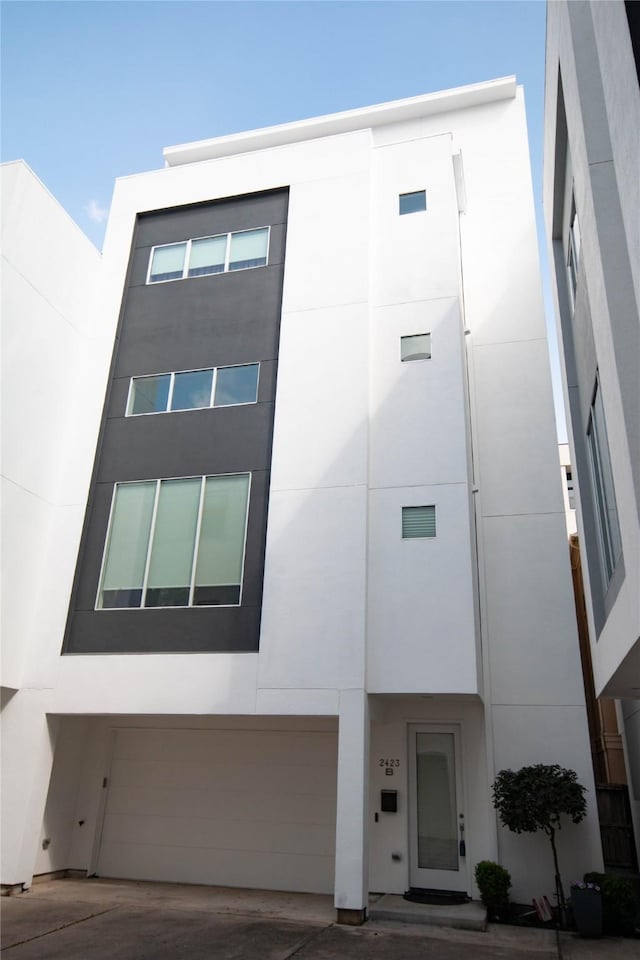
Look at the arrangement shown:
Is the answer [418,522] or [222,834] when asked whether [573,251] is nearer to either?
[418,522]

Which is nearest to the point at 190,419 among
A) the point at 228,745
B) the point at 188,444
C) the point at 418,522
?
the point at 188,444

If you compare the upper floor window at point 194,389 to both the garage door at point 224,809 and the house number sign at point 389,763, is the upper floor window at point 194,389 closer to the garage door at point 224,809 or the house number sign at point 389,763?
the garage door at point 224,809

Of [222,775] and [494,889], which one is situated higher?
[222,775]

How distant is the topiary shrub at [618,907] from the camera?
8.41m

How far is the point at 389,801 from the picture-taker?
10.6 m

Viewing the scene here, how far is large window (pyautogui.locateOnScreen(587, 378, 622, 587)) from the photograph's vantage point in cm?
830

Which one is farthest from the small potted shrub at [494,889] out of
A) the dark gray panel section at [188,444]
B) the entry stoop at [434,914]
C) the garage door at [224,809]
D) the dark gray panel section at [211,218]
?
the dark gray panel section at [211,218]

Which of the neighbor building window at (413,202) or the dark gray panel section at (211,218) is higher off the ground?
the dark gray panel section at (211,218)

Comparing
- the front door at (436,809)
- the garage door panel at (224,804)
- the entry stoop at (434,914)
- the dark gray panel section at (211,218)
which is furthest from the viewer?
the dark gray panel section at (211,218)

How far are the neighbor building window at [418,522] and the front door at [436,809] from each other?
317 centimetres

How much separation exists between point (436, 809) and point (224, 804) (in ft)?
11.7

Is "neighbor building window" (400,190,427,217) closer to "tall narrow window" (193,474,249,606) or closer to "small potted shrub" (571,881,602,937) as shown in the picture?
"tall narrow window" (193,474,249,606)

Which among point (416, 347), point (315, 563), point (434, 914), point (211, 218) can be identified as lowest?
point (434, 914)

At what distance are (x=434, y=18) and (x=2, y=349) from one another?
9.07 metres
